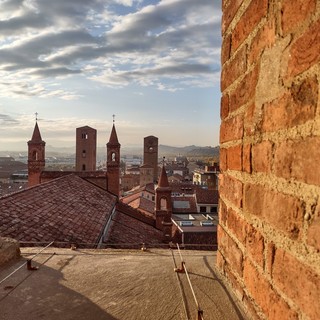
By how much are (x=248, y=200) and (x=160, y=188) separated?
2039 centimetres

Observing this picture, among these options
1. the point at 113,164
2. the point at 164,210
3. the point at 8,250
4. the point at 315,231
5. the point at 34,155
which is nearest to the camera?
the point at 315,231

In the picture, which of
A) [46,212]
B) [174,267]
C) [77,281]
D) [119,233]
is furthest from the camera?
[119,233]

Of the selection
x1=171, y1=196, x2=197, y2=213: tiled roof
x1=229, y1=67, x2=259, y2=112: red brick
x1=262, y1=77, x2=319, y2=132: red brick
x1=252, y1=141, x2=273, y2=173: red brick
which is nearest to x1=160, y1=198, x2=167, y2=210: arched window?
x1=171, y1=196, x2=197, y2=213: tiled roof

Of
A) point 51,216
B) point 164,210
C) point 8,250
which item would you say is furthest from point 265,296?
point 164,210

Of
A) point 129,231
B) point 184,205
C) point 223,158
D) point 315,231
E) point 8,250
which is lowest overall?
point 184,205

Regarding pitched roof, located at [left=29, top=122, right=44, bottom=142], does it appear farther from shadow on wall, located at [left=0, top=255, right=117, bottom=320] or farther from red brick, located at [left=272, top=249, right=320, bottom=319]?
red brick, located at [left=272, top=249, right=320, bottom=319]

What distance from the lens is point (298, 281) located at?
962mm

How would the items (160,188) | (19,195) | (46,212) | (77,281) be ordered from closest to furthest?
(77,281) < (46,212) < (19,195) < (160,188)

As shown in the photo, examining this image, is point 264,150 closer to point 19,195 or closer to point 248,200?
point 248,200

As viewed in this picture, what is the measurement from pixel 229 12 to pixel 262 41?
60cm

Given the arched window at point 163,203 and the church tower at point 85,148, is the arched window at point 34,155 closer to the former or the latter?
the arched window at point 163,203

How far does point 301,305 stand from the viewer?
3.08 ft

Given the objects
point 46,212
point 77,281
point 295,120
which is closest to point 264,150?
point 295,120

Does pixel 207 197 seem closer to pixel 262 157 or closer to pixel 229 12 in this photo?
pixel 229 12
